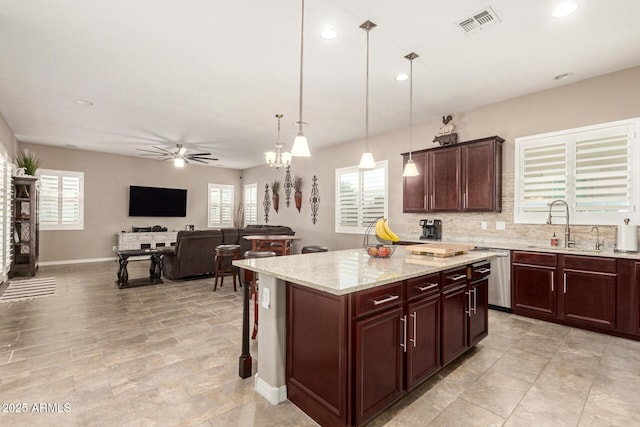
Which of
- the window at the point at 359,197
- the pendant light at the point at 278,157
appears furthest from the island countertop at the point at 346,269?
the window at the point at 359,197

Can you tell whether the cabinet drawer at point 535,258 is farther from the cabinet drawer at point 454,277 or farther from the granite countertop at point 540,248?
the cabinet drawer at point 454,277

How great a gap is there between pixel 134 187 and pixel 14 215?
2.97m

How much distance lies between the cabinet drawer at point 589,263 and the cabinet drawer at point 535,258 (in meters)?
0.10

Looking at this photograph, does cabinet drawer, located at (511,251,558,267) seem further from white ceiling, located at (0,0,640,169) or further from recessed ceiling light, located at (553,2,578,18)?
recessed ceiling light, located at (553,2,578,18)

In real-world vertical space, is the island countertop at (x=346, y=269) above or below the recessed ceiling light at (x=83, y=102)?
below

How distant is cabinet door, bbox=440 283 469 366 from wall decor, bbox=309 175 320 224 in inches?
204

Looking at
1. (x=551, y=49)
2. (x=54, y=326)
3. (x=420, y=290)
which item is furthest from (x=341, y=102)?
(x=54, y=326)

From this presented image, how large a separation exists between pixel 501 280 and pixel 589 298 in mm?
900

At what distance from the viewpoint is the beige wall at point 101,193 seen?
7.69 meters

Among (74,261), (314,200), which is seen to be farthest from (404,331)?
(74,261)

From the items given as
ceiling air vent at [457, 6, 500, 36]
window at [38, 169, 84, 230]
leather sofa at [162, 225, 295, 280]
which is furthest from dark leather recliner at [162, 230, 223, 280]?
ceiling air vent at [457, 6, 500, 36]

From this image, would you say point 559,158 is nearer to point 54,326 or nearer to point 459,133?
point 459,133

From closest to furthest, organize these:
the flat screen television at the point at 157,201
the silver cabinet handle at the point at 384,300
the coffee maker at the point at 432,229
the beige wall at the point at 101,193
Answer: the silver cabinet handle at the point at 384,300 < the coffee maker at the point at 432,229 < the beige wall at the point at 101,193 < the flat screen television at the point at 157,201

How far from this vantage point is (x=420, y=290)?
7.15 feet
